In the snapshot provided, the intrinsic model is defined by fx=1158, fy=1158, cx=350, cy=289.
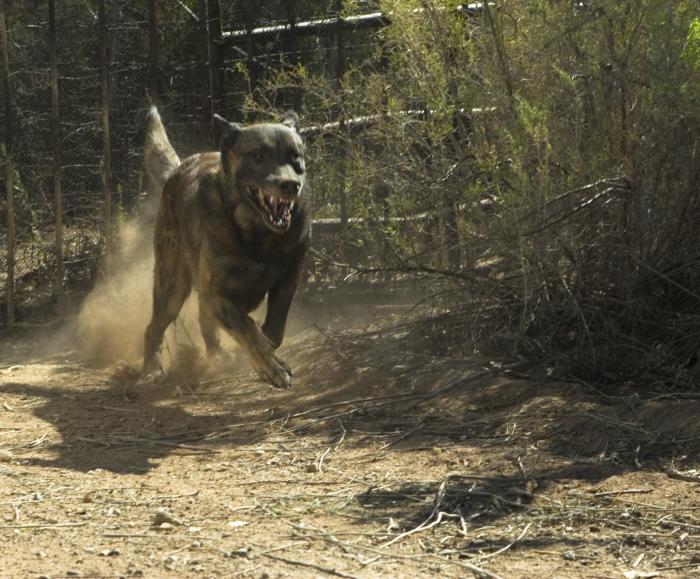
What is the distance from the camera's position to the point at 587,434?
18.9 feet

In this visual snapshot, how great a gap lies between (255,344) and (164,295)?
2039 millimetres

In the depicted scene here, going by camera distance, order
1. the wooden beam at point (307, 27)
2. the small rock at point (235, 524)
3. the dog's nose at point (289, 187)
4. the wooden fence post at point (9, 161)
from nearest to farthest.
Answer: the small rock at point (235, 524), the dog's nose at point (289, 187), the wooden beam at point (307, 27), the wooden fence post at point (9, 161)

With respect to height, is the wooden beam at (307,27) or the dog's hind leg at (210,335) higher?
the wooden beam at (307,27)

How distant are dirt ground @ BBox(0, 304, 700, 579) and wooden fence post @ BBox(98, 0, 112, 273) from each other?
Answer: 2.48m

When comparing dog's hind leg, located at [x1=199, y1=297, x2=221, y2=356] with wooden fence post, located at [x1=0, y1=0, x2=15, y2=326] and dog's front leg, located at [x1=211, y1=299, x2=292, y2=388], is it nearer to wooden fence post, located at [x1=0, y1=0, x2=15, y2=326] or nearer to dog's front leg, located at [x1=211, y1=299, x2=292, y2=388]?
dog's front leg, located at [x1=211, y1=299, x2=292, y2=388]

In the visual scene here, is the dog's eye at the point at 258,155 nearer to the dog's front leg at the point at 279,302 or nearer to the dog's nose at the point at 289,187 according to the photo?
the dog's nose at the point at 289,187

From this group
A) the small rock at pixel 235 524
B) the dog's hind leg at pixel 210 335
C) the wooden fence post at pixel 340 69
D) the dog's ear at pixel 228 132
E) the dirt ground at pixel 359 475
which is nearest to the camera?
the dirt ground at pixel 359 475

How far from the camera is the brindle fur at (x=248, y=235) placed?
7.07 meters

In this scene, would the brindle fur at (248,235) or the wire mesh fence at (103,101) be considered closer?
the brindle fur at (248,235)

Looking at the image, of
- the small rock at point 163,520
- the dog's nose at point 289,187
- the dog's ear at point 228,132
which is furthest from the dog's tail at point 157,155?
the small rock at point 163,520

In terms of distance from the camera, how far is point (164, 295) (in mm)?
8781

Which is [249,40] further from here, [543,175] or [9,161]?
[543,175]

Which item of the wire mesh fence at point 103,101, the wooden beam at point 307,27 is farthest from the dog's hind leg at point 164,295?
the wooden beam at point 307,27

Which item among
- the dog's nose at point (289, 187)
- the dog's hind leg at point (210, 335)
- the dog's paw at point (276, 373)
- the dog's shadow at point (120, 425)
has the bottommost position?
the dog's shadow at point (120, 425)
